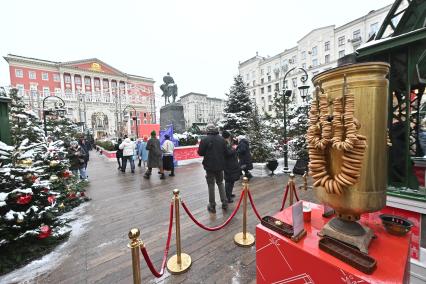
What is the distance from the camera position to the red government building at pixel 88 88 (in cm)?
5050

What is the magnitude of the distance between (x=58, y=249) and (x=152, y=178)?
5.28m

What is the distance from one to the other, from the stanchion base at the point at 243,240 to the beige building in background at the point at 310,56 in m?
22.3

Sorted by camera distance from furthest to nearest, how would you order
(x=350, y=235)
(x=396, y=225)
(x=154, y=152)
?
(x=154, y=152)
(x=396, y=225)
(x=350, y=235)

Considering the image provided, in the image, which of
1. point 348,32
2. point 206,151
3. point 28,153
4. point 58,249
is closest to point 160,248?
point 58,249

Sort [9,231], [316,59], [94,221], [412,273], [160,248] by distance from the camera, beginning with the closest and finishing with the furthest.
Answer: [412,273]
[9,231]
[160,248]
[94,221]
[316,59]

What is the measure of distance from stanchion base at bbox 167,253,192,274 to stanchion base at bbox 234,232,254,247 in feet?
2.87

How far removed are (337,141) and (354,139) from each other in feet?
0.32

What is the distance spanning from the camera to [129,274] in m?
2.90

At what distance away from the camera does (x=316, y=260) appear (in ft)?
4.84

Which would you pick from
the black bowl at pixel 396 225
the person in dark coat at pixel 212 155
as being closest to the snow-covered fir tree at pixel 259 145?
the person in dark coat at pixel 212 155

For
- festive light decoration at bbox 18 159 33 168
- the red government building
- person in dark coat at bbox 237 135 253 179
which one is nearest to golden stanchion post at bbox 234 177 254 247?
person in dark coat at bbox 237 135 253 179

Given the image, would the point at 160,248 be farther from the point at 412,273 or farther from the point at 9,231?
the point at 412,273

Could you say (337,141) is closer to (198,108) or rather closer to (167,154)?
(167,154)

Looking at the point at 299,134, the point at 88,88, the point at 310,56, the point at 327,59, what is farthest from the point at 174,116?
the point at 88,88
